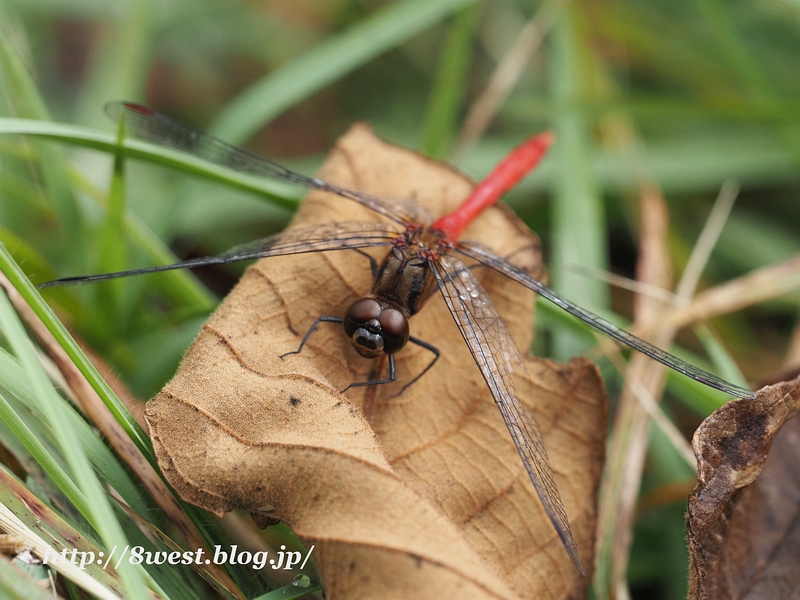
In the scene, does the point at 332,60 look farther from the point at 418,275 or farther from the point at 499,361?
the point at 499,361

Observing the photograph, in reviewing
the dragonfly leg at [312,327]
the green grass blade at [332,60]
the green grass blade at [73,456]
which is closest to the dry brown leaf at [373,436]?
the dragonfly leg at [312,327]

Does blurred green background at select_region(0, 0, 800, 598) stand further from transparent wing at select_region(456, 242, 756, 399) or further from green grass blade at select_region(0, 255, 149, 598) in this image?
green grass blade at select_region(0, 255, 149, 598)

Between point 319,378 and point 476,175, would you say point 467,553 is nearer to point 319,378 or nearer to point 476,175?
point 319,378

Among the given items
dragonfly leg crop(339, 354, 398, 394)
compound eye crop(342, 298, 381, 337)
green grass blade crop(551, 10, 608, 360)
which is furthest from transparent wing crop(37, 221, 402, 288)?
green grass blade crop(551, 10, 608, 360)

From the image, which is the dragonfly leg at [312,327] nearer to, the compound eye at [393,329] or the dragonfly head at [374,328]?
the dragonfly head at [374,328]

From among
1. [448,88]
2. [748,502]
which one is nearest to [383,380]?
[748,502]

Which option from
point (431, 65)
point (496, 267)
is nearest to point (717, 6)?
point (431, 65)
